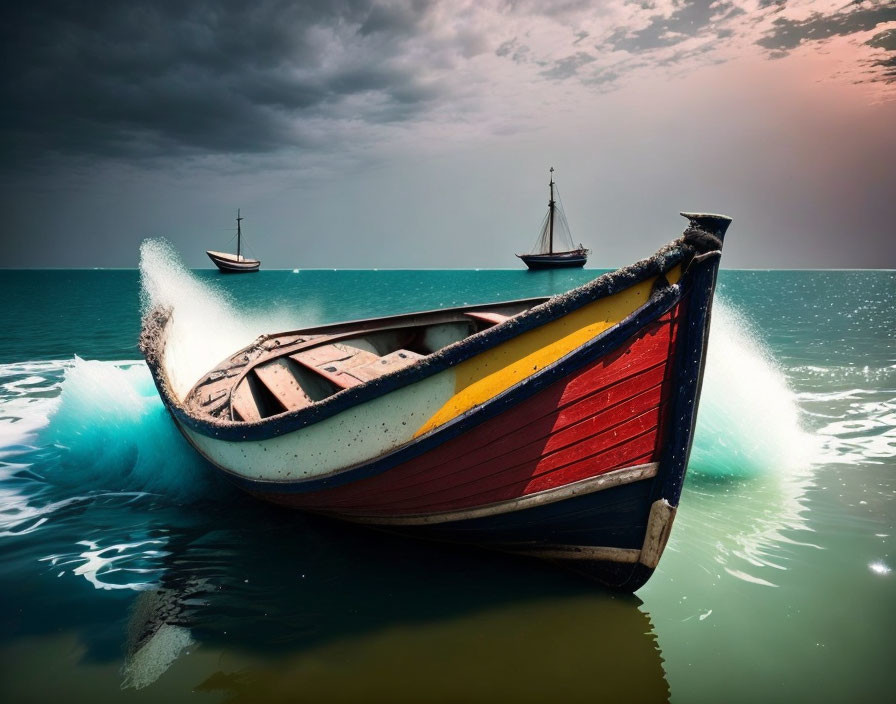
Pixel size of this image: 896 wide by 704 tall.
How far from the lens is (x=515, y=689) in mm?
3439

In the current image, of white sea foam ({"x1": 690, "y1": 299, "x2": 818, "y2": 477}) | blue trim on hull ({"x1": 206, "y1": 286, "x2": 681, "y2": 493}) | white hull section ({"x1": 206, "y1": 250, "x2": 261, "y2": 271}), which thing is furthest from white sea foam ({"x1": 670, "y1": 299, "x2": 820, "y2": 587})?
white hull section ({"x1": 206, "y1": 250, "x2": 261, "y2": 271})

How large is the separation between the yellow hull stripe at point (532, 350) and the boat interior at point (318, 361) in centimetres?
120

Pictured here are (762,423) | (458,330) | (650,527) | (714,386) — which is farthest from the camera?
(714,386)

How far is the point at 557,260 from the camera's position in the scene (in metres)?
87.5

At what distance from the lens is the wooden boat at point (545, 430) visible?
3.58 metres

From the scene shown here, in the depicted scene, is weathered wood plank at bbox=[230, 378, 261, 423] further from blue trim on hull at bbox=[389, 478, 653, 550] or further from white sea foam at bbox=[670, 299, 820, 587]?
white sea foam at bbox=[670, 299, 820, 587]

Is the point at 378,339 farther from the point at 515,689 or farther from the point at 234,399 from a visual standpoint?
the point at 515,689

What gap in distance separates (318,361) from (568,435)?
3.90 m

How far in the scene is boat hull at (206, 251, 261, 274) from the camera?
10406cm

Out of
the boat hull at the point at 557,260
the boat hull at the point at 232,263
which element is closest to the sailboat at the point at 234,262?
the boat hull at the point at 232,263

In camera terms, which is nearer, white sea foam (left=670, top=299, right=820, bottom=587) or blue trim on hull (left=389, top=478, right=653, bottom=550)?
blue trim on hull (left=389, top=478, right=653, bottom=550)

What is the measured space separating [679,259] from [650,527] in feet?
6.89

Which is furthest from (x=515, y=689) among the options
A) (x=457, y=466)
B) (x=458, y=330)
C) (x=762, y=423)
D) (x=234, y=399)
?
(x=762, y=423)

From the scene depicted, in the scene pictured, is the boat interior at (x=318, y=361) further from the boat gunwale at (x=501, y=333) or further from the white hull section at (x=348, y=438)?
the boat gunwale at (x=501, y=333)
